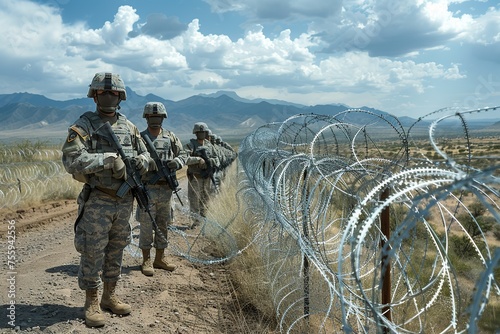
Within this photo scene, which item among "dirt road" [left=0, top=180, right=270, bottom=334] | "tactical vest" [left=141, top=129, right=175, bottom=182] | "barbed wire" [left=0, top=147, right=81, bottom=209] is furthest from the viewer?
"barbed wire" [left=0, top=147, right=81, bottom=209]

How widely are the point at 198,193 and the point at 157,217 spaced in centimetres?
302

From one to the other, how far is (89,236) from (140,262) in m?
2.22

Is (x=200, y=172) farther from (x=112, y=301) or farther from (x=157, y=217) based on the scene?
(x=112, y=301)

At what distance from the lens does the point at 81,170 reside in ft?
10.9

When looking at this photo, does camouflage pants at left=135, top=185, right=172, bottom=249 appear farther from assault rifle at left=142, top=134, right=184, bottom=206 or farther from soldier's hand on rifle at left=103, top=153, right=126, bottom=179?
soldier's hand on rifle at left=103, top=153, right=126, bottom=179

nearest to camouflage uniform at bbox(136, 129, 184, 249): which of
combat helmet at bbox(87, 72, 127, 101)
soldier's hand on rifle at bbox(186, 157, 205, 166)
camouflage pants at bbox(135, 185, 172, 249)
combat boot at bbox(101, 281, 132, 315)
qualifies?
camouflage pants at bbox(135, 185, 172, 249)

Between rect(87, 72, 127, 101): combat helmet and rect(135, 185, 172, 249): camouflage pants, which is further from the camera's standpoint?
rect(135, 185, 172, 249): camouflage pants

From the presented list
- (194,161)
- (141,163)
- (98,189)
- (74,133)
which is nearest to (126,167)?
(141,163)

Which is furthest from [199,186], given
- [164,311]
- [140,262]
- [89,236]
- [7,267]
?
[89,236]

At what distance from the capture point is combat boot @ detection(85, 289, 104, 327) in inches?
139

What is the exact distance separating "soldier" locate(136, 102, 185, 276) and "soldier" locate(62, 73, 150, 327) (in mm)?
1320

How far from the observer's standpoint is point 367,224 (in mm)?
1412

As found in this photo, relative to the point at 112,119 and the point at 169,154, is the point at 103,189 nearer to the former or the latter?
the point at 112,119

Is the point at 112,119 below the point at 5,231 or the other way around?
the other way around
